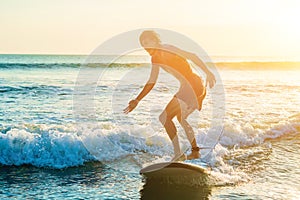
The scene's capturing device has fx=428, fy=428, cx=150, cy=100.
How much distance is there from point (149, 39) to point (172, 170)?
2.29m

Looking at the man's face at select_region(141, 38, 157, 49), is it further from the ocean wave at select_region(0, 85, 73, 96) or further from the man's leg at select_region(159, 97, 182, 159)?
the ocean wave at select_region(0, 85, 73, 96)

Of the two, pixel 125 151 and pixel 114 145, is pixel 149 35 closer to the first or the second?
pixel 125 151

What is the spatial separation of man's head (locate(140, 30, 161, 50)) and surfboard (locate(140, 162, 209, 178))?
2.05 meters

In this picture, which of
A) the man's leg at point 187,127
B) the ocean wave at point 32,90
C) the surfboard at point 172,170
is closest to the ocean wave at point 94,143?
the man's leg at point 187,127

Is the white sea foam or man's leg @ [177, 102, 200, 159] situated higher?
man's leg @ [177, 102, 200, 159]

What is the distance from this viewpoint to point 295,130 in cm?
1346

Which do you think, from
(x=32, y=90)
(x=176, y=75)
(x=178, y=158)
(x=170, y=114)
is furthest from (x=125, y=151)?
(x=32, y=90)

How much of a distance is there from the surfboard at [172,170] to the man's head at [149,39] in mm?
2054

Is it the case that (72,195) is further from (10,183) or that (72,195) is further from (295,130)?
(295,130)

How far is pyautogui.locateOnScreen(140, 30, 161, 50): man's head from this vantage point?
6.52m

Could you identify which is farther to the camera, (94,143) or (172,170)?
(94,143)

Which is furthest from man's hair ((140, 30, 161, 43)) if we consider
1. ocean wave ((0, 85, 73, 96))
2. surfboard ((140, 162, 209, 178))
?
ocean wave ((0, 85, 73, 96))

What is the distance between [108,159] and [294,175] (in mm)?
4063

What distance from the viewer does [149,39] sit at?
21.5 ft
